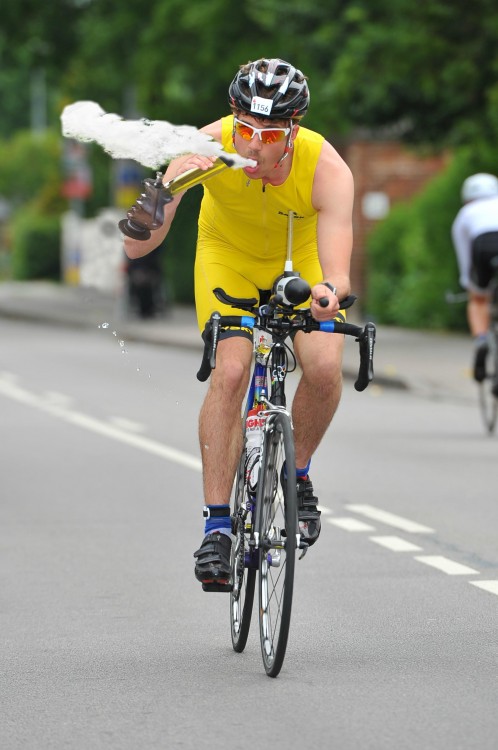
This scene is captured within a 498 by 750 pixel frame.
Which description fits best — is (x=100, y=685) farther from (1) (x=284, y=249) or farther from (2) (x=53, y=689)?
(1) (x=284, y=249)

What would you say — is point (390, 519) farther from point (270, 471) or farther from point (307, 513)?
point (270, 471)

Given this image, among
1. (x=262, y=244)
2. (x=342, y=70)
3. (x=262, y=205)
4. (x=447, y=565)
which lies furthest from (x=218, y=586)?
Result: (x=342, y=70)

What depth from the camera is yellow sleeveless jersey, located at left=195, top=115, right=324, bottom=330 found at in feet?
21.2

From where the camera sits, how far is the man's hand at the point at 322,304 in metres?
6.11

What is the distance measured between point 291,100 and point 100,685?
6.46 feet

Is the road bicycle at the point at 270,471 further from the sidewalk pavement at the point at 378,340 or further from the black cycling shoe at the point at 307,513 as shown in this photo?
the sidewalk pavement at the point at 378,340

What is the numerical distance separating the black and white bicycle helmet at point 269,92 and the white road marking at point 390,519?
3833 mm

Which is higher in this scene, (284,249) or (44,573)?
(284,249)

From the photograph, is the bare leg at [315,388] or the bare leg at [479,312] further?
the bare leg at [479,312]

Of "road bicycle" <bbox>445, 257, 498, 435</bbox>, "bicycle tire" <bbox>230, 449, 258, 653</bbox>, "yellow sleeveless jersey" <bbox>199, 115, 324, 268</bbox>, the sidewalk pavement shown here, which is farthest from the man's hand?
"road bicycle" <bbox>445, 257, 498, 435</bbox>

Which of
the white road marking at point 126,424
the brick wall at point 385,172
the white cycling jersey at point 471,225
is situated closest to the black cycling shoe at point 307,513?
the white cycling jersey at point 471,225

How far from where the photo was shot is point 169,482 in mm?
11867

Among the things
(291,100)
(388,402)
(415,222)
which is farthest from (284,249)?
(415,222)

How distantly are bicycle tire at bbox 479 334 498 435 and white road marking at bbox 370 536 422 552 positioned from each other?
501 centimetres
